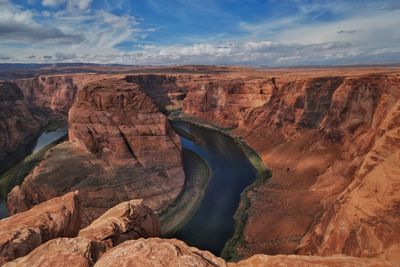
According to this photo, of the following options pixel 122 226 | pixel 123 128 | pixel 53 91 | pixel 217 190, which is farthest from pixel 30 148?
pixel 122 226

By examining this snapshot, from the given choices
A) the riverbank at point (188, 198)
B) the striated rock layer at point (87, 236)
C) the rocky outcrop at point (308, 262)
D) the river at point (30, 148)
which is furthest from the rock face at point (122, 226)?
the river at point (30, 148)

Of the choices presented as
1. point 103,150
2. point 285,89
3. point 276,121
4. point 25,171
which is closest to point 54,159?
point 103,150

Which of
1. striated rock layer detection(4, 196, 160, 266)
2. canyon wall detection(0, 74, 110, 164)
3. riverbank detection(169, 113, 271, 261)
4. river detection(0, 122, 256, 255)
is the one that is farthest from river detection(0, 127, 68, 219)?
striated rock layer detection(4, 196, 160, 266)

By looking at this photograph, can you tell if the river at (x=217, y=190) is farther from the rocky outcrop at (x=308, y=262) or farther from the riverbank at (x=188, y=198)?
the rocky outcrop at (x=308, y=262)

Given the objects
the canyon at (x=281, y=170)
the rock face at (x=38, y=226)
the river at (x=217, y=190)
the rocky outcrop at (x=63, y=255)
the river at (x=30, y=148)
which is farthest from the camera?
the river at (x=30, y=148)

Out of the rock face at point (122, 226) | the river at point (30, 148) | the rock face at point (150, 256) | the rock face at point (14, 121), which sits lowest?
the river at point (30, 148)

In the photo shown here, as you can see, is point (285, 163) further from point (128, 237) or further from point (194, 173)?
point (128, 237)

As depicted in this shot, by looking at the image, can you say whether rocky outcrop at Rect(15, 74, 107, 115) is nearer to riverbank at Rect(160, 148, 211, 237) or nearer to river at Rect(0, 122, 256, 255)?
river at Rect(0, 122, 256, 255)
